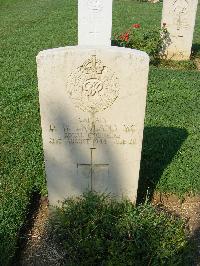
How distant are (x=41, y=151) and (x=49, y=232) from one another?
4.70 ft

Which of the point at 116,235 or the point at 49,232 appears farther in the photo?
the point at 49,232

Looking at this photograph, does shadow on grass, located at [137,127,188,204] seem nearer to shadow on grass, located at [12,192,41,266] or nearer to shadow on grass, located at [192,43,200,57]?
Answer: shadow on grass, located at [12,192,41,266]

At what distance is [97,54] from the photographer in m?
3.16

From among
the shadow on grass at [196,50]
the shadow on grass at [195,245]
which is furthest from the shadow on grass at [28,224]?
the shadow on grass at [196,50]

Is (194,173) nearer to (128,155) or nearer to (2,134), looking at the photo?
(128,155)

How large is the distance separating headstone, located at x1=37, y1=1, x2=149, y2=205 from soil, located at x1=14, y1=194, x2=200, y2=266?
0.89ft

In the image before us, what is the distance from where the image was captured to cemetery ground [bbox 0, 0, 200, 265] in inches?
153

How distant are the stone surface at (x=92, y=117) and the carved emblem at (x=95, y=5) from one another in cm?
542

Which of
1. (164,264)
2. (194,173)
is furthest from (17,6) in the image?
(164,264)

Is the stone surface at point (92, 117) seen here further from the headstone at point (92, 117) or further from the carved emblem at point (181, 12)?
the carved emblem at point (181, 12)

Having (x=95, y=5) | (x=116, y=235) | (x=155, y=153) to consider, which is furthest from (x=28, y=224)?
(x=95, y=5)

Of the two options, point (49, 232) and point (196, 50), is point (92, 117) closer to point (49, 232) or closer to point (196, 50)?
point (49, 232)

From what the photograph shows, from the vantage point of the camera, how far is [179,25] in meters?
9.41

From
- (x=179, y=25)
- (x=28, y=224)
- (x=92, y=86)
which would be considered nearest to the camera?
(x=92, y=86)
